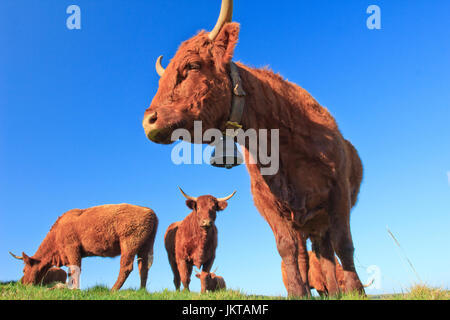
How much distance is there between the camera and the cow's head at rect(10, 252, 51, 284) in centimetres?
1130

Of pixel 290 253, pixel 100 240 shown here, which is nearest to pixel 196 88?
pixel 290 253

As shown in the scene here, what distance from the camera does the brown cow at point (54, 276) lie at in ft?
40.9

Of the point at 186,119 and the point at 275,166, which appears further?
the point at 275,166

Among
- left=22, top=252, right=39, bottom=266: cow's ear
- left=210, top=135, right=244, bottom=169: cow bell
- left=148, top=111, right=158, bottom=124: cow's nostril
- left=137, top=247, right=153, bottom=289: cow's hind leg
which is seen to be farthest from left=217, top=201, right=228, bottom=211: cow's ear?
left=148, top=111, right=158, bottom=124: cow's nostril

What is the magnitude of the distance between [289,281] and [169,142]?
6.42 ft

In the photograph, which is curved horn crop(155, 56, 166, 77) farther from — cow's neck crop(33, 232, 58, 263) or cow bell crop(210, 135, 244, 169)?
cow's neck crop(33, 232, 58, 263)

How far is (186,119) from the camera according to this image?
12.0 feet

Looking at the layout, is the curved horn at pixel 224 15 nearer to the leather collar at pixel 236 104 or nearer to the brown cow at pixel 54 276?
the leather collar at pixel 236 104

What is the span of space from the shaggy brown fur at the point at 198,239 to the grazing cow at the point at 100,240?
902 mm

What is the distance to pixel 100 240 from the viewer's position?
10641 millimetres

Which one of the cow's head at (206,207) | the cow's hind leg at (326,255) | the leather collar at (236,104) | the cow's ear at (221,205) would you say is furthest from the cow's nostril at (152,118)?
the cow's ear at (221,205)
